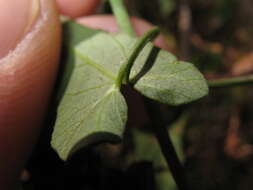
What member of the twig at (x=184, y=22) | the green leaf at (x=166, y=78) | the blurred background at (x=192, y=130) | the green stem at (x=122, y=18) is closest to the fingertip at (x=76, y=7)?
the blurred background at (x=192, y=130)

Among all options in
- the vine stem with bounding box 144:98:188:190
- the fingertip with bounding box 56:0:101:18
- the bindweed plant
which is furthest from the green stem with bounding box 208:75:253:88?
the fingertip with bounding box 56:0:101:18

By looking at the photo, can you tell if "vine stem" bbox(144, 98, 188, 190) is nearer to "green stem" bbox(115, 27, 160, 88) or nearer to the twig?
"green stem" bbox(115, 27, 160, 88)

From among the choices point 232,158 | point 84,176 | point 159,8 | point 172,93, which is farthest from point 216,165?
point 172,93

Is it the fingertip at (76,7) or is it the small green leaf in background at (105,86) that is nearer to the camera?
the small green leaf in background at (105,86)

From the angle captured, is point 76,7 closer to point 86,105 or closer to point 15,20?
point 15,20

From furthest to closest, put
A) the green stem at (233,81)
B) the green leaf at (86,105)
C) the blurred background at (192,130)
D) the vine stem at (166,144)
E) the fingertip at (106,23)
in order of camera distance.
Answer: the fingertip at (106,23)
the blurred background at (192,130)
the green stem at (233,81)
the vine stem at (166,144)
the green leaf at (86,105)

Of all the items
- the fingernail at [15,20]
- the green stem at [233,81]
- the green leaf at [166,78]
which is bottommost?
the green stem at [233,81]

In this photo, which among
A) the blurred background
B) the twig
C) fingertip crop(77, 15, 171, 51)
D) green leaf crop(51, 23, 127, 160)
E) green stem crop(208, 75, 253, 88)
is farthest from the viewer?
the twig

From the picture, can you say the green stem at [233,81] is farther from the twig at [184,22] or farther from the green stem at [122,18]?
the twig at [184,22]

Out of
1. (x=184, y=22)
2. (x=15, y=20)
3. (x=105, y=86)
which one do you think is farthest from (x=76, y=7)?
(x=184, y=22)
